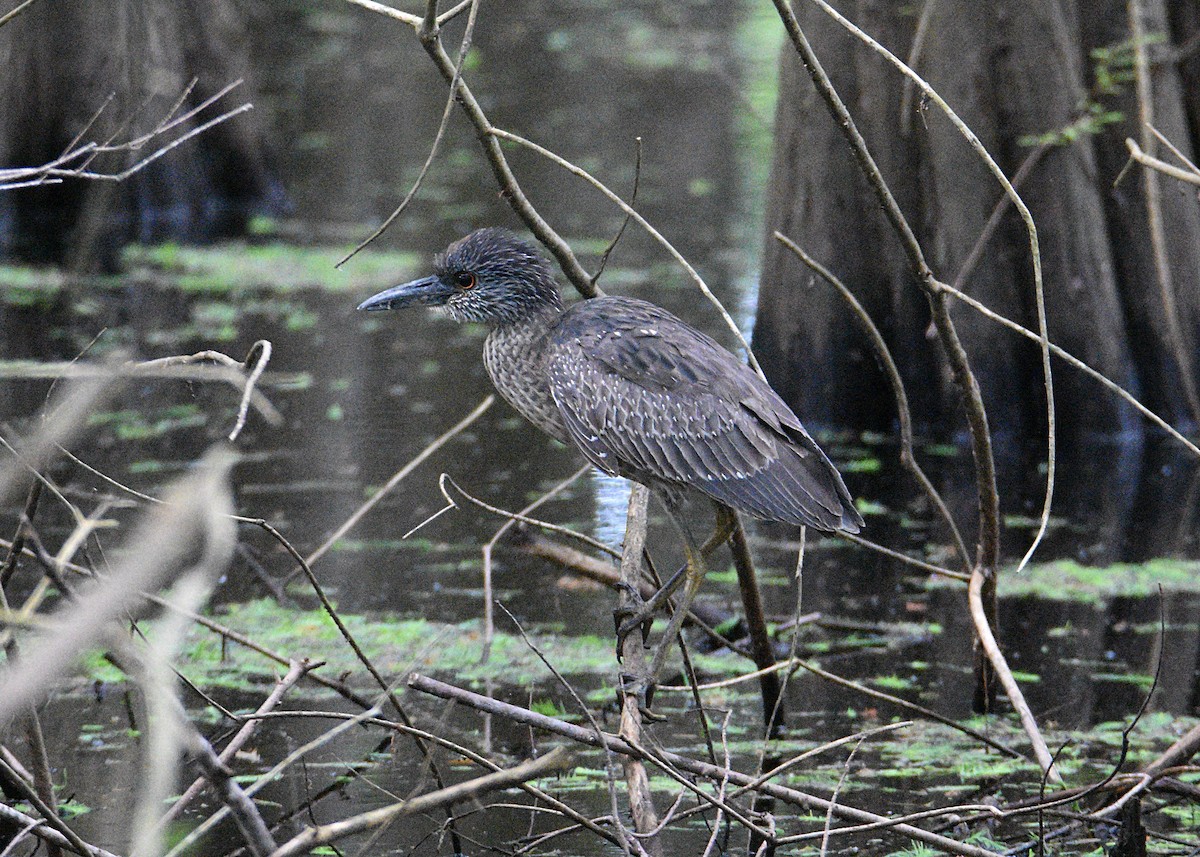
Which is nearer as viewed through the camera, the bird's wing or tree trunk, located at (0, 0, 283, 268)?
the bird's wing

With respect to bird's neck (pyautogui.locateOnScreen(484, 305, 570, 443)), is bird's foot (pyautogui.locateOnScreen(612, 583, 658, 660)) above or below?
below

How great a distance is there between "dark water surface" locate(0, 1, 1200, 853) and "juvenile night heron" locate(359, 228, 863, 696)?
878mm

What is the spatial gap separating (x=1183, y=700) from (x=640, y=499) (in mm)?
2085

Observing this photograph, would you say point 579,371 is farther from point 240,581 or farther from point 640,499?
point 240,581

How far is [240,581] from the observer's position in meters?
6.50

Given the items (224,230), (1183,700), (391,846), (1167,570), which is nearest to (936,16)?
(1167,570)

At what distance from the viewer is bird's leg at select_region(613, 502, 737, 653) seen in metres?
4.45

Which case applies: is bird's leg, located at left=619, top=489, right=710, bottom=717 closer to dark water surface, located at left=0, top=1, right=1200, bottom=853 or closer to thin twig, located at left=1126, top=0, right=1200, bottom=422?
dark water surface, located at left=0, top=1, right=1200, bottom=853

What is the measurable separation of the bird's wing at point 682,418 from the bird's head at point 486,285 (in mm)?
265

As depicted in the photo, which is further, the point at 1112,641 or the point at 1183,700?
the point at 1112,641

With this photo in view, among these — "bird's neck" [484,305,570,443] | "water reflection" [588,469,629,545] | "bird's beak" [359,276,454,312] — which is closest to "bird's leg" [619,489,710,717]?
"bird's neck" [484,305,570,443]

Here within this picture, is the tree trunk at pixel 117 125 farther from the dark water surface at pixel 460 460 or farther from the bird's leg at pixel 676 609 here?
the bird's leg at pixel 676 609

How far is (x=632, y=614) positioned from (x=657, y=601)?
4.8 inches

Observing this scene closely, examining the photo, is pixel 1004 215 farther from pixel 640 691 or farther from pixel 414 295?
pixel 640 691
